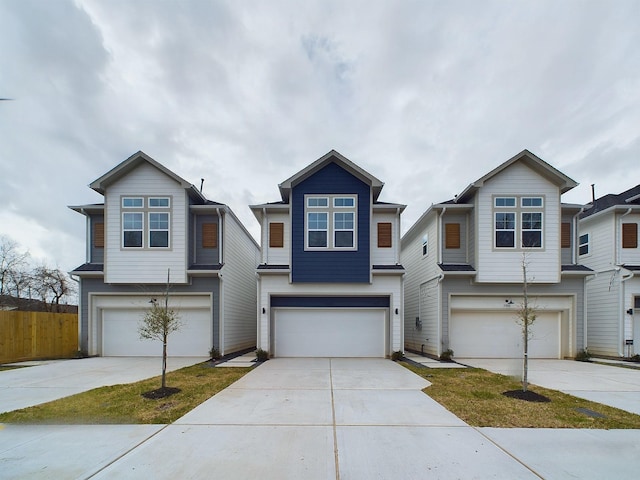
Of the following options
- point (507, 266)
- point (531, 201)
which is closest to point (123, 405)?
point (507, 266)

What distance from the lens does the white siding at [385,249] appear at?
1285 centimetres

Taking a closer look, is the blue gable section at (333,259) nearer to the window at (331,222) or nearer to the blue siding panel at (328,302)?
the window at (331,222)

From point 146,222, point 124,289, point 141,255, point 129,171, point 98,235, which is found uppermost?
point 129,171

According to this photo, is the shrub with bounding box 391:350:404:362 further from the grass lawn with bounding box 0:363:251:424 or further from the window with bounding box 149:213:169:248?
the window with bounding box 149:213:169:248

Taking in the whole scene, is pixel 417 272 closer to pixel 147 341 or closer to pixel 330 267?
pixel 330 267

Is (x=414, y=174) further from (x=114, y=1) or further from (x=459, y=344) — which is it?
(x=114, y=1)

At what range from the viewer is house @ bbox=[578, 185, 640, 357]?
12.9 m

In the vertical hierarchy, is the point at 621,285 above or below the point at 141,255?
below

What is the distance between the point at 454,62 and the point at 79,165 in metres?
15.2

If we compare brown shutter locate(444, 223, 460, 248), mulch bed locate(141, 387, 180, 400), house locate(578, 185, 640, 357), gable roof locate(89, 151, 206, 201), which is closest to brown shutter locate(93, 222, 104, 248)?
gable roof locate(89, 151, 206, 201)

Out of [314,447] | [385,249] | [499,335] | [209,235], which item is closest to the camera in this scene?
[314,447]

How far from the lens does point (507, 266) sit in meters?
12.3

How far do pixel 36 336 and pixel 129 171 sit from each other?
6.87 m

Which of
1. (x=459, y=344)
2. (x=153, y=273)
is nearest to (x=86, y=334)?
(x=153, y=273)
